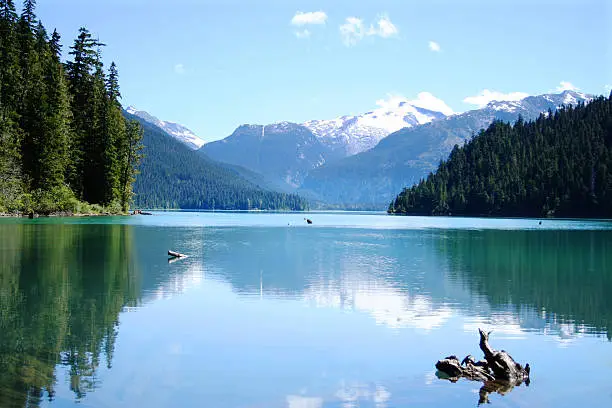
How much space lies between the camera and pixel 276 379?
1463 centimetres

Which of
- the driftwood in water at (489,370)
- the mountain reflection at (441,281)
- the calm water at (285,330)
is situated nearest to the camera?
the calm water at (285,330)

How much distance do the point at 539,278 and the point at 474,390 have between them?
21.9m

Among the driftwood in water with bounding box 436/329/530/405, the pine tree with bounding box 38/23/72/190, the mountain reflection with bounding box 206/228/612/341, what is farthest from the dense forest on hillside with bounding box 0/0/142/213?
the driftwood in water with bounding box 436/329/530/405

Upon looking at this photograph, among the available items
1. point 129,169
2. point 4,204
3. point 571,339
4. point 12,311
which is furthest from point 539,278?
point 129,169

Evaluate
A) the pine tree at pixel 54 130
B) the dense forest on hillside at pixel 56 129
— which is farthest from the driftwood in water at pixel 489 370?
the pine tree at pixel 54 130

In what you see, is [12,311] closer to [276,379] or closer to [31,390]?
[31,390]

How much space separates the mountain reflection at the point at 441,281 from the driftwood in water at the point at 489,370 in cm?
522

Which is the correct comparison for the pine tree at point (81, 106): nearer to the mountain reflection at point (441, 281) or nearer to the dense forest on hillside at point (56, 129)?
the dense forest on hillside at point (56, 129)

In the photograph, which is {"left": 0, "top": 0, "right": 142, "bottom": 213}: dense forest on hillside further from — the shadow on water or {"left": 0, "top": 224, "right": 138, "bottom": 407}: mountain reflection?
the shadow on water

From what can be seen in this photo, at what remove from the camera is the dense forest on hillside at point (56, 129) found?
89750 millimetres

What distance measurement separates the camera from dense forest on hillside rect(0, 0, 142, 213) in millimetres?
89750

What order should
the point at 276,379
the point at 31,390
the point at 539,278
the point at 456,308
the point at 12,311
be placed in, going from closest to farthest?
the point at 31,390 < the point at 276,379 < the point at 12,311 < the point at 456,308 < the point at 539,278

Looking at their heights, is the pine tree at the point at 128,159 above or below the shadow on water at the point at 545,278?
above

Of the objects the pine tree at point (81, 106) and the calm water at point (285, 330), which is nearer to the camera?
the calm water at point (285, 330)
